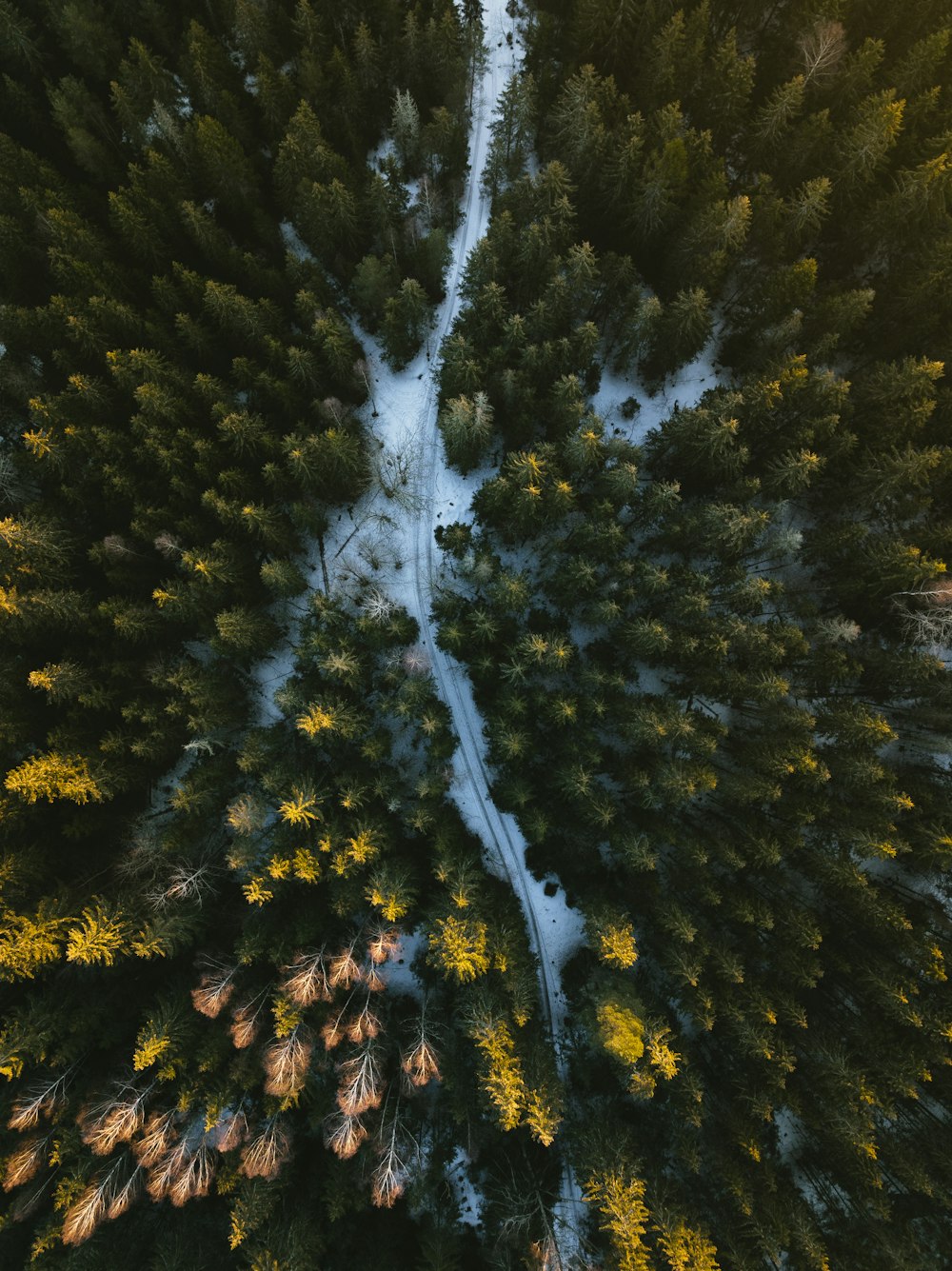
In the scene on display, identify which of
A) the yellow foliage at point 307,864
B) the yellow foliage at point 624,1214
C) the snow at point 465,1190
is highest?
the yellow foliage at point 307,864

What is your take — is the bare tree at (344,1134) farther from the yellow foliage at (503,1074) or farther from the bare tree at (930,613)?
the bare tree at (930,613)

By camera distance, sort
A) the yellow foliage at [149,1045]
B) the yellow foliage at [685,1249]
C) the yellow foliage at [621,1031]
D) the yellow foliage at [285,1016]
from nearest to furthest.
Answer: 1. the yellow foliage at [685,1249]
2. the yellow foliage at [621,1031]
3. the yellow foliage at [149,1045]
4. the yellow foliage at [285,1016]

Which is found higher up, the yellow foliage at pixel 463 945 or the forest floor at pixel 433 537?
the forest floor at pixel 433 537

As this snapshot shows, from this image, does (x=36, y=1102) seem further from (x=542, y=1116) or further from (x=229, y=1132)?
(x=542, y=1116)

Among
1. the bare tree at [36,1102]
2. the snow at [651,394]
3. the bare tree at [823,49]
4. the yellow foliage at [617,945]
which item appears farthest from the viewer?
the snow at [651,394]

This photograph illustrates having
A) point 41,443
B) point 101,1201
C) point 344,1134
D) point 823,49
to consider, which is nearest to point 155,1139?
point 101,1201

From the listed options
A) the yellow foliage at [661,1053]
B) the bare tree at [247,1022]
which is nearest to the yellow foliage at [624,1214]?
the yellow foliage at [661,1053]

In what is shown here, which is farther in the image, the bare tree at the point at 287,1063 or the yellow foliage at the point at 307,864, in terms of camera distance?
the yellow foliage at the point at 307,864
